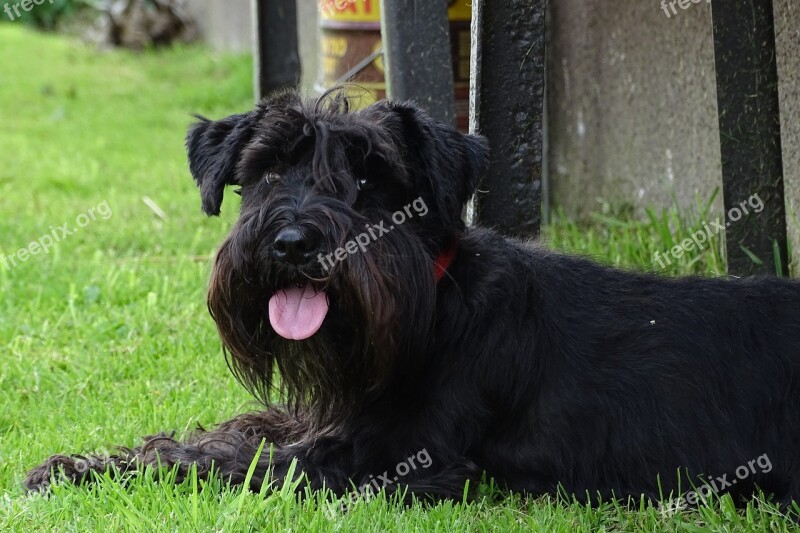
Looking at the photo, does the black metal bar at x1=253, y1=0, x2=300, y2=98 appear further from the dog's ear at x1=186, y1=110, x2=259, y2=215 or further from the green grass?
the dog's ear at x1=186, y1=110, x2=259, y2=215

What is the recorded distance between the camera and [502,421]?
3.42 meters

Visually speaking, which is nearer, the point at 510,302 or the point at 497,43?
the point at 510,302

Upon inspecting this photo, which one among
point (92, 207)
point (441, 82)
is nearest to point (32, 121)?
point (92, 207)

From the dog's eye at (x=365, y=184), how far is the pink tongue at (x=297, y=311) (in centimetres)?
35

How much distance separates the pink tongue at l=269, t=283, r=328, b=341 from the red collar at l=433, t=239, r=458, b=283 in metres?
0.40

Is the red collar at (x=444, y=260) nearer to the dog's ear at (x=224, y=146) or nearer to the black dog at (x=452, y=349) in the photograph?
the black dog at (x=452, y=349)

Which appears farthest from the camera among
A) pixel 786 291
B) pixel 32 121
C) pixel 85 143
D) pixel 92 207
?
pixel 32 121

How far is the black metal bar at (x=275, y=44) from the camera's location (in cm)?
676

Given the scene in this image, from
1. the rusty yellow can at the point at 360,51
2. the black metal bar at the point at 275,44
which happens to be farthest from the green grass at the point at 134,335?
the rusty yellow can at the point at 360,51

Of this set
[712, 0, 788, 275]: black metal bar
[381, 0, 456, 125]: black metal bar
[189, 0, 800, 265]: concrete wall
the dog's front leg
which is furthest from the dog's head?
[189, 0, 800, 265]: concrete wall

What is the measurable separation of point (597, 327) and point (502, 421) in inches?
16.3

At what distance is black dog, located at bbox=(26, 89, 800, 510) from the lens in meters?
3.21

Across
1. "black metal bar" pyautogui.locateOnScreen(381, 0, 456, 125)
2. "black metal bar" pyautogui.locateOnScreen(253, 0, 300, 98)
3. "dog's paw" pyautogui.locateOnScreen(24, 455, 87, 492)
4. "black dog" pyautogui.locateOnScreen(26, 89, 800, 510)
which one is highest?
"black metal bar" pyautogui.locateOnScreen(253, 0, 300, 98)

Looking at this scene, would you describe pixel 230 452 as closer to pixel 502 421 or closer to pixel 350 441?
pixel 350 441
